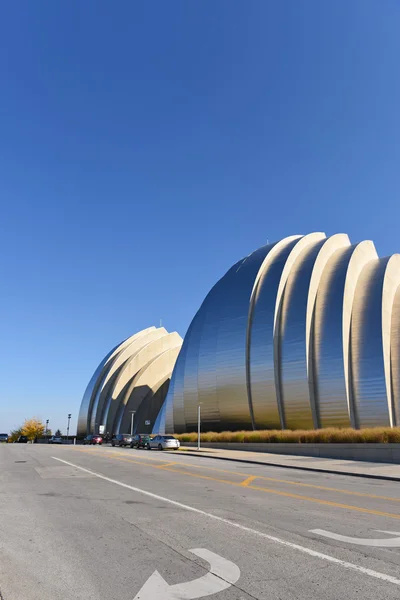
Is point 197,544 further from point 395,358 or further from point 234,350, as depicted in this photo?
point 234,350

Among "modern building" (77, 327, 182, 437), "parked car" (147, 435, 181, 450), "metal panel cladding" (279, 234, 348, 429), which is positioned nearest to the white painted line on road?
"parked car" (147, 435, 181, 450)

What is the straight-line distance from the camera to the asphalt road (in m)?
4.77

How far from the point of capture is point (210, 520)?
813cm

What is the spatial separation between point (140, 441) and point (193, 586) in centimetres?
3983

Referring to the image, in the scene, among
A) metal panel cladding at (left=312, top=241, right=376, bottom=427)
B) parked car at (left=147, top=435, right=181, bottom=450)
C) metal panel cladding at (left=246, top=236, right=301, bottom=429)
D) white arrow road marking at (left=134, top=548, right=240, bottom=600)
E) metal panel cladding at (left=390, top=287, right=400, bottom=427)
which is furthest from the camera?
metal panel cladding at (left=246, top=236, right=301, bottom=429)

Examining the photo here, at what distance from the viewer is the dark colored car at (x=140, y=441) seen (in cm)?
4122

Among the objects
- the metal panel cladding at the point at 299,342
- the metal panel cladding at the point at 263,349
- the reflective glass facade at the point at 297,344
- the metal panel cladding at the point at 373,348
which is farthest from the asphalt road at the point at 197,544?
the metal panel cladding at the point at 263,349

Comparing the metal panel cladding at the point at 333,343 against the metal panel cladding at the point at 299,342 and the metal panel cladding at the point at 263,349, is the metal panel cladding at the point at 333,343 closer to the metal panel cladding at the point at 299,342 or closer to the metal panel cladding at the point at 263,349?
the metal panel cladding at the point at 299,342

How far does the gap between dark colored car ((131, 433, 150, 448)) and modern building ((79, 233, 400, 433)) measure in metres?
4.55

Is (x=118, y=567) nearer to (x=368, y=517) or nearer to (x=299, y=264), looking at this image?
(x=368, y=517)

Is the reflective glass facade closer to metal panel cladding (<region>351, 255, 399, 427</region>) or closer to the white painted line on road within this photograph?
metal panel cladding (<region>351, 255, 399, 427</region>)

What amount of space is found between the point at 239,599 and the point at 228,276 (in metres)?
43.4

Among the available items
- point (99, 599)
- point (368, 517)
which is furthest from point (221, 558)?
point (368, 517)

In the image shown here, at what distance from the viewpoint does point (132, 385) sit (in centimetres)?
7319
